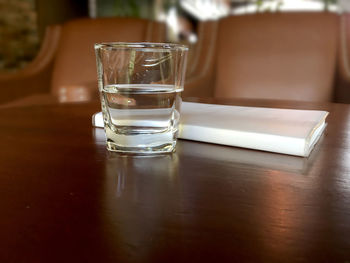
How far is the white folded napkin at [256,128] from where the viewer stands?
36 cm

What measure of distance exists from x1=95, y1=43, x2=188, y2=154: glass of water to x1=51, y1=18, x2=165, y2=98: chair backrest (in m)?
1.25

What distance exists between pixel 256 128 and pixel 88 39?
1.41 metres

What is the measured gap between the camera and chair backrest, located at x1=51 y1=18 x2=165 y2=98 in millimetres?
1603

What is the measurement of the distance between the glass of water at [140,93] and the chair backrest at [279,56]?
3.46ft

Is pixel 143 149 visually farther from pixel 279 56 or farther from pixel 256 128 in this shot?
pixel 279 56

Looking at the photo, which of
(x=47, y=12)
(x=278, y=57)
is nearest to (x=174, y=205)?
(x=278, y=57)

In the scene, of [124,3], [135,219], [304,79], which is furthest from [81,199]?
[124,3]

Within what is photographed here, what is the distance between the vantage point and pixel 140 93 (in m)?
0.37

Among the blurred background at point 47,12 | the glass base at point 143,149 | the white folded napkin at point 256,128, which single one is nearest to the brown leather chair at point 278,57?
the blurred background at point 47,12

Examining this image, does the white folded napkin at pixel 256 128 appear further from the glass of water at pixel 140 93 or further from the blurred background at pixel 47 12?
the blurred background at pixel 47 12

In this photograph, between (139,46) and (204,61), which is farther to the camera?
(204,61)

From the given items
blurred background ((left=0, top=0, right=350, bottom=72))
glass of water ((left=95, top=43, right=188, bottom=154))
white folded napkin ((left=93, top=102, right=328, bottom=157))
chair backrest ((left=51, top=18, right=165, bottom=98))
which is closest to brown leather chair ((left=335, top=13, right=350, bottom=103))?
blurred background ((left=0, top=0, right=350, bottom=72))

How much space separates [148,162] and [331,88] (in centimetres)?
115

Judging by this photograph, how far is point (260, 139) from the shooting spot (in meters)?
0.37
